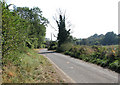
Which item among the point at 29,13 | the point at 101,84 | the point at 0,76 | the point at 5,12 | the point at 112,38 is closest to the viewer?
the point at 0,76

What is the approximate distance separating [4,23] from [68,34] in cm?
3160

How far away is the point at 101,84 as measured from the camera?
19.8 feet

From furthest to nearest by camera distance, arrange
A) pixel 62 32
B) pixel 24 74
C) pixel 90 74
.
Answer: pixel 62 32
pixel 90 74
pixel 24 74

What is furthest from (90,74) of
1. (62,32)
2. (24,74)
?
(62,32)

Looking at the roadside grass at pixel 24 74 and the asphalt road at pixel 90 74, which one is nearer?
the roadside grass at pixel 24 74

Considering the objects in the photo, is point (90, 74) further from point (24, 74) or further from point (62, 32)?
point (62, 32)

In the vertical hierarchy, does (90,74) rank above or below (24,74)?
below

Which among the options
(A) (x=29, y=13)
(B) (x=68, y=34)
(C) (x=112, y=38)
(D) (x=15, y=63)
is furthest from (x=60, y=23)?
(C) (x=112, y=38)

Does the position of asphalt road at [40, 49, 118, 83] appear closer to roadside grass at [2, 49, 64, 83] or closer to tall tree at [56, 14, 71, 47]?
roadside grass at [2, 49, 64, 83]

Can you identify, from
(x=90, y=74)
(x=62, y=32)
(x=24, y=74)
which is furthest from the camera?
(x=62, y=32)

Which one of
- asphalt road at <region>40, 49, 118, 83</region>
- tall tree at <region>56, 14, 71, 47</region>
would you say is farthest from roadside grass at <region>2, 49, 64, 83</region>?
tall tree at <region>56, 14, 71, 47</region>

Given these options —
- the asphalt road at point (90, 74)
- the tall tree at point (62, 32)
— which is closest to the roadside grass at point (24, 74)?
the asphalt road at point (90, 74)

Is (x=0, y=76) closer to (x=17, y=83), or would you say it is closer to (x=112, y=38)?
(x=17, y=83)

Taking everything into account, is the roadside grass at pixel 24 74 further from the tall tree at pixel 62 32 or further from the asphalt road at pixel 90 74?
the tall tree at pixel 62 32
